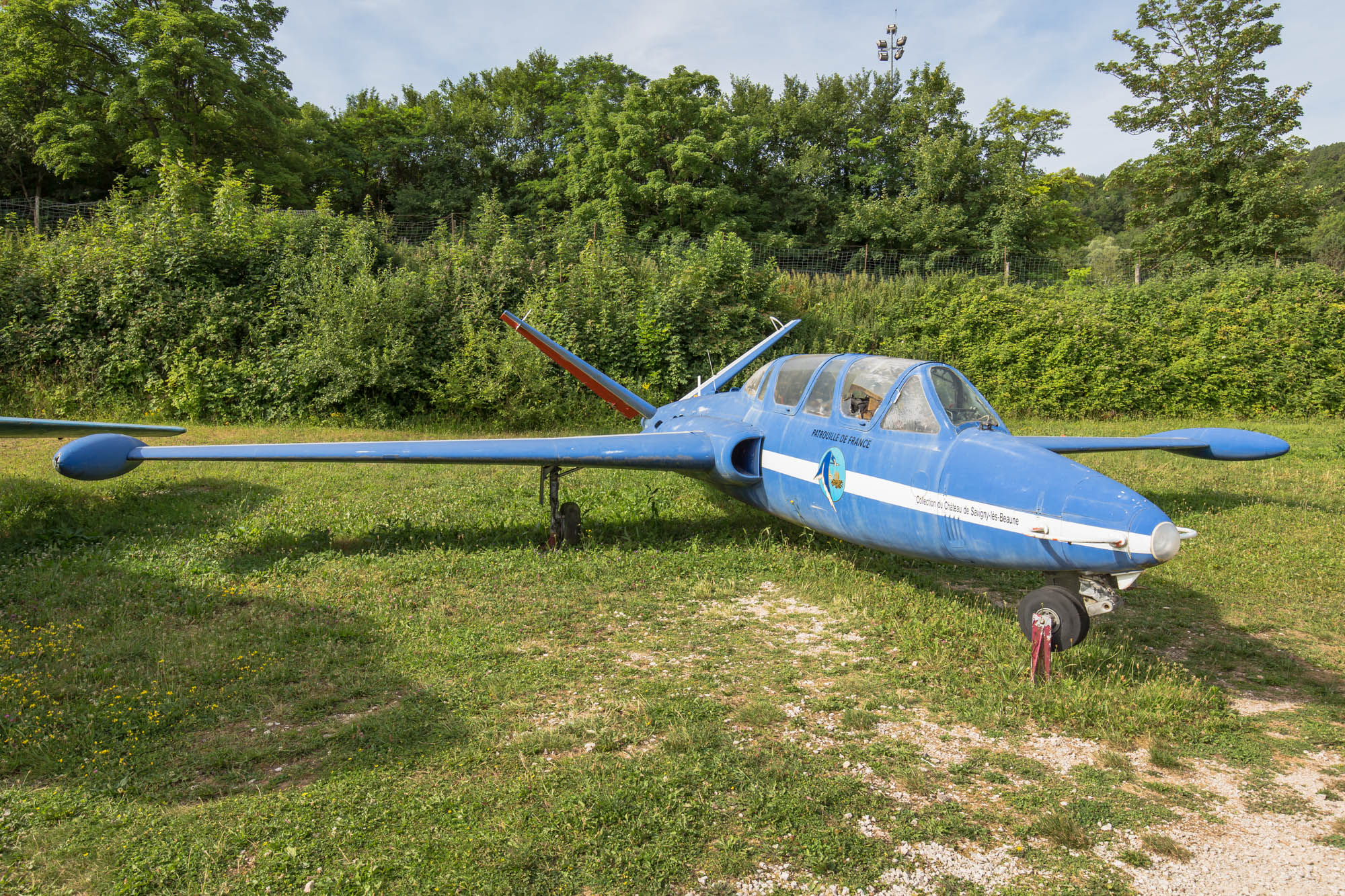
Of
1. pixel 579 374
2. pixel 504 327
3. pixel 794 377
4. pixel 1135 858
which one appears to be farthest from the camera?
pixel 504 327

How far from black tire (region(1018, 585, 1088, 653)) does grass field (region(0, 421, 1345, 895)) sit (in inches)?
17.1

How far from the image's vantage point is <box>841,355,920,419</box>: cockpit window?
608 centimetres

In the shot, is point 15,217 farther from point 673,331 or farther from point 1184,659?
point 1184,659

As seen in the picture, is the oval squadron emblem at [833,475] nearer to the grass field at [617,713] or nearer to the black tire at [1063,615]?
the grass field at [617,713]

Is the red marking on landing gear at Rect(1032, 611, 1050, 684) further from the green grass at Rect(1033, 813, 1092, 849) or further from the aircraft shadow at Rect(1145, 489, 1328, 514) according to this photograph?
the aircraft shadow at Rect(1145, 489, 1328, 514)

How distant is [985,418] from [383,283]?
43.2 feet

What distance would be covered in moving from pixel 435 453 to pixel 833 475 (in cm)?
385

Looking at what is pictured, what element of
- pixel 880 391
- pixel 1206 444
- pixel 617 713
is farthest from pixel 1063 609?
pixel 1206 444

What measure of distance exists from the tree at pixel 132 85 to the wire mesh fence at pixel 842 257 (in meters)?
2.68

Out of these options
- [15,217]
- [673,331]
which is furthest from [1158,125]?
[15,217]

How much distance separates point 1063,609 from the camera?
4598 millimetres

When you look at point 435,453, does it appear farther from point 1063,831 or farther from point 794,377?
point 1063,831

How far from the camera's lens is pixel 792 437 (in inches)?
273

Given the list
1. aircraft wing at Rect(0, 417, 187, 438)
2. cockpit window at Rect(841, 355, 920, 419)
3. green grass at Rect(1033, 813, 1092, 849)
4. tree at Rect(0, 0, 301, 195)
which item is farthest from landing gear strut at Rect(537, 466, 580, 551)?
tree at Rect(0, 0, 301, 195)
